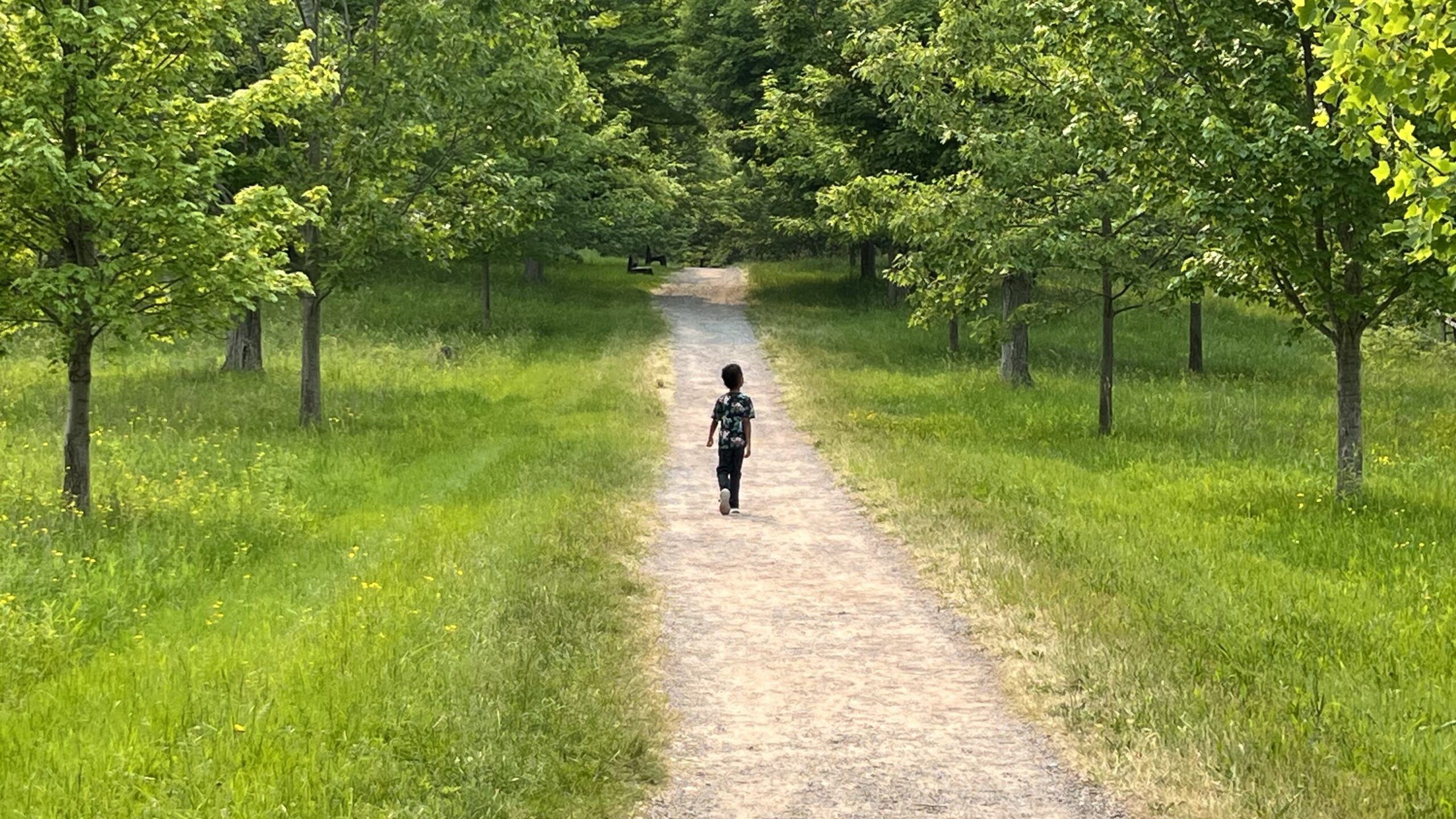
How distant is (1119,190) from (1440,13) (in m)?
11.3

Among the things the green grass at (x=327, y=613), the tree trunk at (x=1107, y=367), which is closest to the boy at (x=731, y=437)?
the green grass at (x=327, y=613)

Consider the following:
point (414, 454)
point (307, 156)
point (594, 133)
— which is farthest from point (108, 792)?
point (594, 133)

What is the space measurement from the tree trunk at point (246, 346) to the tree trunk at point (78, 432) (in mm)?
11519

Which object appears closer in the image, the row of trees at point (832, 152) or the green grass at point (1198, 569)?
the green grass at point (1198, 569)

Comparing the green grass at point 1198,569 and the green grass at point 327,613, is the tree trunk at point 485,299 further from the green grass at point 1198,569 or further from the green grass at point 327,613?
the green grass at point 327,613

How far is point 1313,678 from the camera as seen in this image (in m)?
6.75

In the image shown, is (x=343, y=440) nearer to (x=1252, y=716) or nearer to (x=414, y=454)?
(x=414, y=454)

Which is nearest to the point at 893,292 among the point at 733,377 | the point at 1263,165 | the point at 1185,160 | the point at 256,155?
the point at 256,155

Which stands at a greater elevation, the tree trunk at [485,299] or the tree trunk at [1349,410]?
the tree trunk at [485,299]

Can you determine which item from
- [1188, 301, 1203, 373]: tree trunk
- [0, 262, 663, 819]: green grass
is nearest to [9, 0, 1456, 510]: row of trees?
[1188, 301, 1203, 373]: tree trunk

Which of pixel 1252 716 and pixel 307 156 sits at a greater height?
pixel 307 156

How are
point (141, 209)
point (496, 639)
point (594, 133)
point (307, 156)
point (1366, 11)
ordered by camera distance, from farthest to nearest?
point (594, 133)
point (307, 156)
point (141, 209)
point (496, 639)
point (1366, 11)

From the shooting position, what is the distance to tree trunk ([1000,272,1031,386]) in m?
22.3

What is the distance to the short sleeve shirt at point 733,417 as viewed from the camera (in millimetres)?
12289
